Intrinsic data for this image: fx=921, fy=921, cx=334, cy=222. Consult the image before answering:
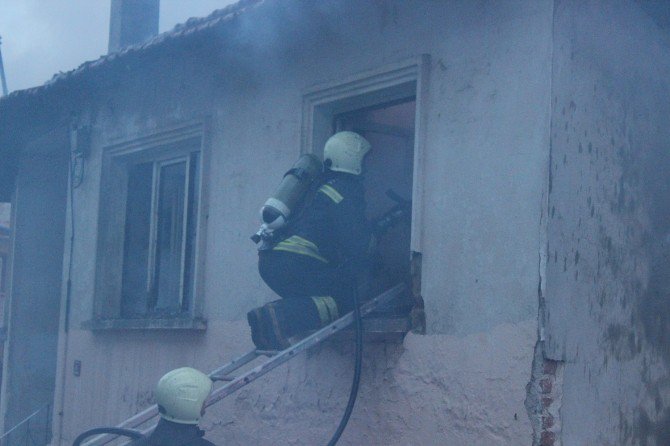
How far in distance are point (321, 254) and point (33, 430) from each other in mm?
5591

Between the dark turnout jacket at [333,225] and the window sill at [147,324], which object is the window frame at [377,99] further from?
the window sill at [147,324]

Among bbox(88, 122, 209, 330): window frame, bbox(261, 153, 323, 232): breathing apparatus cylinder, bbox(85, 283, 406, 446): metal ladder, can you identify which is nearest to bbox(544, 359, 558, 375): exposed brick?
bbox(85, 283, 406, 446): metal ladder

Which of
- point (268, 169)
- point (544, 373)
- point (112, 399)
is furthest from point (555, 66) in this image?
A: point (112, 399)

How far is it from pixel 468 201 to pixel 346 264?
0.77 metres

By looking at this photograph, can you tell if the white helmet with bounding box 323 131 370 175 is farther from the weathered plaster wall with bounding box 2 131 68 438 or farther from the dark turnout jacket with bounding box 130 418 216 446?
the weathered plaster wall with bounding box 2 131 68 438

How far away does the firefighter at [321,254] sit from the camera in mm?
5191

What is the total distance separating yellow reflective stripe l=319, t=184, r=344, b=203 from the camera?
5.23m

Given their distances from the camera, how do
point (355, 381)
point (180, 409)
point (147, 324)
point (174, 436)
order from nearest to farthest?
point (174, 436) → point (180, 409) → point (355, 381) → point (147, 324)

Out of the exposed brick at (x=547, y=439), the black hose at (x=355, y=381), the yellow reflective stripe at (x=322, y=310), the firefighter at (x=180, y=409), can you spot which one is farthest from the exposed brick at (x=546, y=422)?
the firefighter at (x=180, y=409)

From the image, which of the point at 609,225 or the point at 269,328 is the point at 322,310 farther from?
the point at 609,225

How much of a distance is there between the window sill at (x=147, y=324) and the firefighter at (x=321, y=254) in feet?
4.93

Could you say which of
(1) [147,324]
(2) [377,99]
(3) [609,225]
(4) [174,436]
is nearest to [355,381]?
(4) [174,436]

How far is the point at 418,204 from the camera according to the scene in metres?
5.20

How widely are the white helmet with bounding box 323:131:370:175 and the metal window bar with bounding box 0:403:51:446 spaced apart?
5.52 meters
